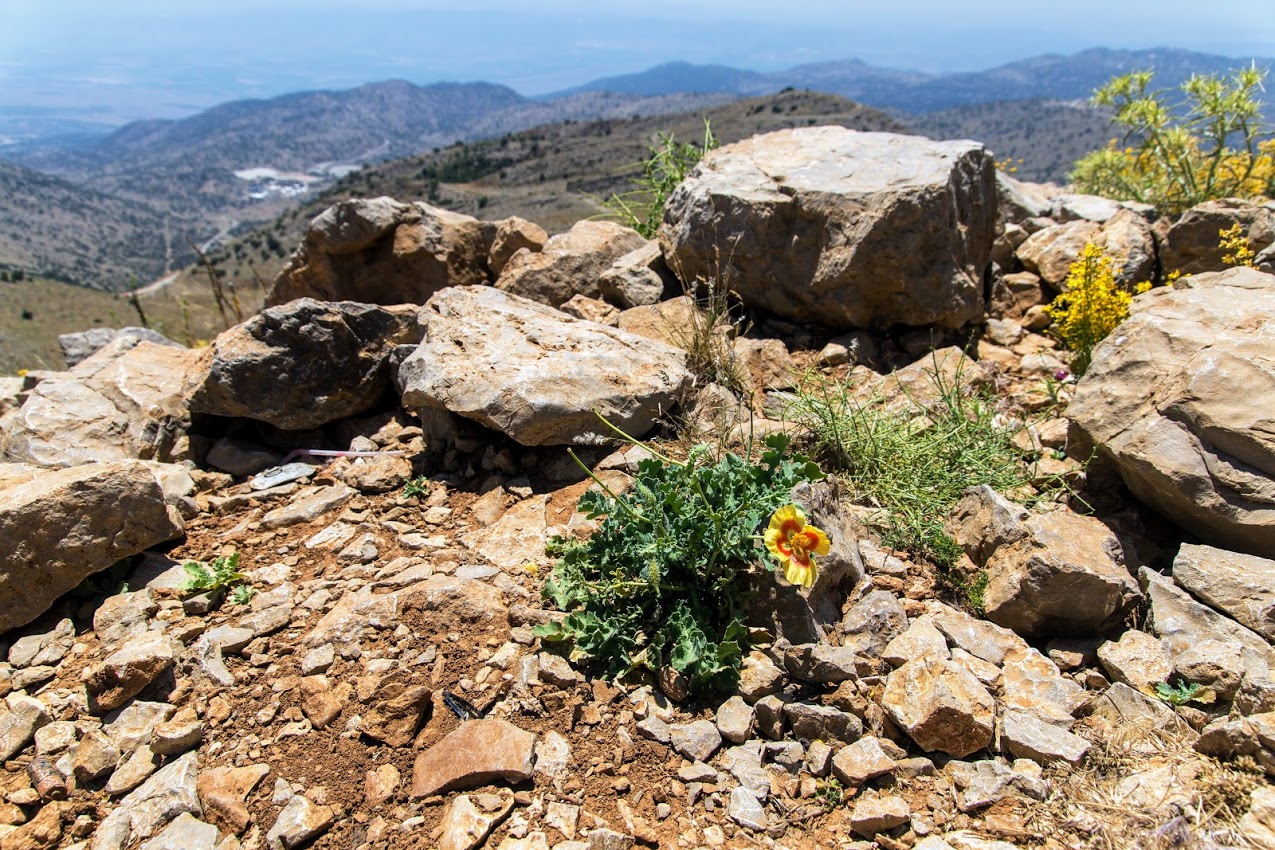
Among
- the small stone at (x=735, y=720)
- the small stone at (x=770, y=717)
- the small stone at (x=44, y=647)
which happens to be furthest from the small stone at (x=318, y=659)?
the small stone at (x=770, y=717)

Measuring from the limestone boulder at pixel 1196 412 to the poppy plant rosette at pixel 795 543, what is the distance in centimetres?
168

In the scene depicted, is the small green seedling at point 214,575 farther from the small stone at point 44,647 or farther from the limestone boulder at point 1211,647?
the limestone boulder at point 1211,647

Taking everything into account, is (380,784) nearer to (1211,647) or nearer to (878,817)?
(878,817)

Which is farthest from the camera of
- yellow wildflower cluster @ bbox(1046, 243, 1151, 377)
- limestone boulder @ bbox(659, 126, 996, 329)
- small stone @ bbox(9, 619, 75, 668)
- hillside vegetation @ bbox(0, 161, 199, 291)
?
hillside vegetation @ bbox(0, 161, 199, 291)

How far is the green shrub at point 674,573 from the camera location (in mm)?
2723

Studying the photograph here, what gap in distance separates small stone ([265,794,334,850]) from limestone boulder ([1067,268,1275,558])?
3.37 metres

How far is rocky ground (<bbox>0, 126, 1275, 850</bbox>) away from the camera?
236 centimetres

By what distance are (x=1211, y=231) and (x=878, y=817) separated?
485 centimetres

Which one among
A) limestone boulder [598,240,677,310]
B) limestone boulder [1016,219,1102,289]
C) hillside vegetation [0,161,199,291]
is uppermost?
limestone boulder [1016,219,1102,289]

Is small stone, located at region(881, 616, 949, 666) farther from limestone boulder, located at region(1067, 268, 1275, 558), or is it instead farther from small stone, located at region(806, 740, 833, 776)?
limestone boulder, located at region(1067, 268, 1275, 558)

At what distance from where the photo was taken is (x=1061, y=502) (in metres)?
3.65

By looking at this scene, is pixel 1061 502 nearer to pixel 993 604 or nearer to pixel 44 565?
pixel 993 604

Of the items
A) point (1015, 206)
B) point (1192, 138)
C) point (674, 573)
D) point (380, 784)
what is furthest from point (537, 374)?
point (1192, 138)

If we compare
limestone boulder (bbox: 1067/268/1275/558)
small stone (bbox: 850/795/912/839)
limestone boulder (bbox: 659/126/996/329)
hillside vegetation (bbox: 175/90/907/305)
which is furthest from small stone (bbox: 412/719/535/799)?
hillside vegetation (bbox: 175/90/907/305)
